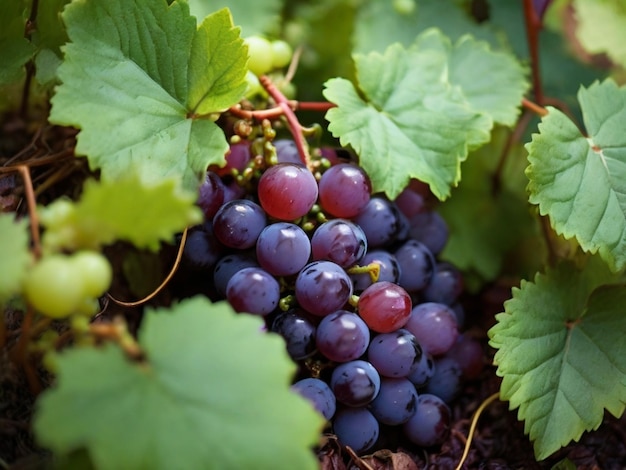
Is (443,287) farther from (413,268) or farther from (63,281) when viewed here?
(63,281)

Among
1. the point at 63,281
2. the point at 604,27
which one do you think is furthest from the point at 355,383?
the point at 604,27

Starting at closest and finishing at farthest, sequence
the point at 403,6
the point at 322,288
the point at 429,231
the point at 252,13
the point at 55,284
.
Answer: the point at 55,284
the point at 322,288
the point at 429,231
the point at 252,13
the point at 403,6

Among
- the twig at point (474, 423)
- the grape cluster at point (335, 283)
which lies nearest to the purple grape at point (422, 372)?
the grape cluster at point (335, 283)

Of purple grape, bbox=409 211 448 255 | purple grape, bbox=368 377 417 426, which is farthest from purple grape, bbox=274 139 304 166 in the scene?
purple grape, bbox=368 377 417 426

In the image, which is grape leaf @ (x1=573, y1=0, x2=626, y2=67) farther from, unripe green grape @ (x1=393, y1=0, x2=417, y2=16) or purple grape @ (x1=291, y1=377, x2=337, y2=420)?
purple grape @ (x1=291, y1=377, x2=337, y2=420)

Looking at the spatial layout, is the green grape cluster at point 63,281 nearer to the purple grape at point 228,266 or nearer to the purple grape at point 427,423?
the purple grape at point 228,266

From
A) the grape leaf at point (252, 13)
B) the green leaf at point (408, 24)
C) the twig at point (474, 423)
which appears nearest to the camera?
the twig at point (474, 423)
